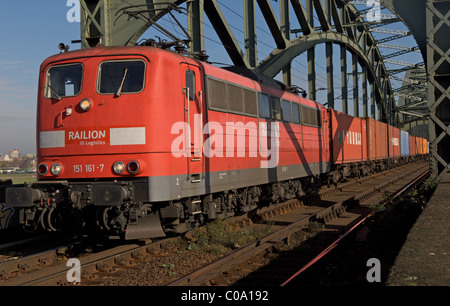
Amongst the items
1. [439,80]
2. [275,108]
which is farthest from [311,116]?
[439,80]

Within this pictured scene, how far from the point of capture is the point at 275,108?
1303cm

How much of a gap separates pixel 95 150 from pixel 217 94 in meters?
2.92

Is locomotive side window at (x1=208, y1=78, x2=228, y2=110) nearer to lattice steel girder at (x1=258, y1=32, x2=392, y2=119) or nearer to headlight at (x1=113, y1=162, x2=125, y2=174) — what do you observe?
headlight at (x1=113, y1=162, x2=125, y2=174)

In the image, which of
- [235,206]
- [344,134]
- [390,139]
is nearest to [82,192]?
[235,206]

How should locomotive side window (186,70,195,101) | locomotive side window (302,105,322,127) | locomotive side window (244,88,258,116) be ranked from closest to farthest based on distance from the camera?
locomotive side window (186,70,195,101) → locomotive side window (244,88,258,116) → locomotive side window (302,105,322,127)

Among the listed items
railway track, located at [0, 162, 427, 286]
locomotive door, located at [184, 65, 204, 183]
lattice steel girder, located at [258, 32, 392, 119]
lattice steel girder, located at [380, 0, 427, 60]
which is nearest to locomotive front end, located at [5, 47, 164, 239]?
railway track, located at [0, 162, 427, 286]

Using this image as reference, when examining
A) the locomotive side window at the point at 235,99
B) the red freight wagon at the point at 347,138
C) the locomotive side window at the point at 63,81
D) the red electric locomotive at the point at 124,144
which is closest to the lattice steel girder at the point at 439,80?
the locomotive side window at the point at 235,99

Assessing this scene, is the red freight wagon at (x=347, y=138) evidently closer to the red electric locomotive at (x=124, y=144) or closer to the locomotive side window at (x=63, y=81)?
the red electric locomotive at (x=124, y=144)

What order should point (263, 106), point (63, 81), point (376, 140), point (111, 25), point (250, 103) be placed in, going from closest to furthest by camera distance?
1. point (63, 81)
2. point (250, 103)
3. point (263, 106)
4. point (111, 25)
5. point (376, 140)

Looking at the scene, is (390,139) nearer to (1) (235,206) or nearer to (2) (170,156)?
(1) (235,206)

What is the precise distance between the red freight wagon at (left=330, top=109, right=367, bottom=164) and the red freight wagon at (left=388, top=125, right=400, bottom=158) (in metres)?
8.95

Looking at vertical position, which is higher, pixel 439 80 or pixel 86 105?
pixel 439 80

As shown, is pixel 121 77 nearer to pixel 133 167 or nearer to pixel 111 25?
pixel 133 167

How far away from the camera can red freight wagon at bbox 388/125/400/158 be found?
36.8 m
